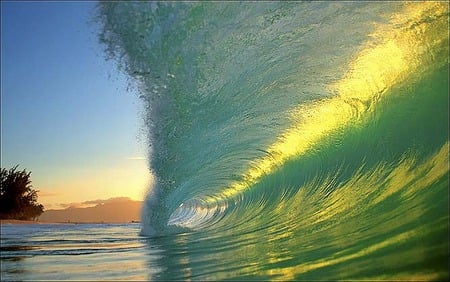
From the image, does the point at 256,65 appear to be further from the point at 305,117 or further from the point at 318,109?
the point at 305,117

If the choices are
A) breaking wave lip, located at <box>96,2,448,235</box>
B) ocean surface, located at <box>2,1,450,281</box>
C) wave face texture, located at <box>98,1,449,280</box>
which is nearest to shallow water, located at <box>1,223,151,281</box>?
ocean surface, located at <box>2,1,450,281</box>

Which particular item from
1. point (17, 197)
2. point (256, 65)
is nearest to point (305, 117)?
point (256, 65)

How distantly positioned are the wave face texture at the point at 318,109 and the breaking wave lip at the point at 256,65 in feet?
0.08

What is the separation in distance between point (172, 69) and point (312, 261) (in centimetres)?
334

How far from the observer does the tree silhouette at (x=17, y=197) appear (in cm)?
810

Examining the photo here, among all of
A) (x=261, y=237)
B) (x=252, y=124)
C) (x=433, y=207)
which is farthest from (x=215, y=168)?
(x=433, y=207)

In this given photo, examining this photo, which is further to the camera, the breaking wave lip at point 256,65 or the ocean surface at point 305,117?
the breaking wave lip at point 256,65

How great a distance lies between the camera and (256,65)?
784 centimetres

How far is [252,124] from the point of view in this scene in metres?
11.2

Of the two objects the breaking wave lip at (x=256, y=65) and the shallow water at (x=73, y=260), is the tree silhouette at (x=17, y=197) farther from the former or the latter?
the breaking wave lip at (x=256, y=65)

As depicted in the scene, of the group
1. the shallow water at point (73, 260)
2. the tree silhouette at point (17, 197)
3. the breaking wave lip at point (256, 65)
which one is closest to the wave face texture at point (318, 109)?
the breaking wave lip at point (256, 65)

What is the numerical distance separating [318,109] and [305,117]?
27.9 inches

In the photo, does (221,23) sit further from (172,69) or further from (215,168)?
(215,168)

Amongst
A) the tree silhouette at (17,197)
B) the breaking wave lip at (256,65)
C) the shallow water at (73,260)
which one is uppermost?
the breaking wave lip at (256,65)
